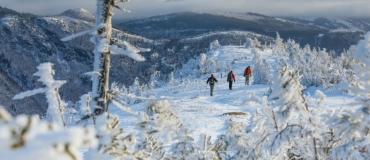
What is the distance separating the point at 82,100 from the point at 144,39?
616 ft

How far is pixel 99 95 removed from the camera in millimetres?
3949

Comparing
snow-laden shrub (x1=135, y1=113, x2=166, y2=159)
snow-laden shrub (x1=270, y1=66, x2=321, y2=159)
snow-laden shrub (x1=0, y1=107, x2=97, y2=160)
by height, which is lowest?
snow-laden shrub (x1=135, y1=113, x2=166, y2=159)

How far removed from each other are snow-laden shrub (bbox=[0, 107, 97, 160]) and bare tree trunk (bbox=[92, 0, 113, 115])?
3005mm

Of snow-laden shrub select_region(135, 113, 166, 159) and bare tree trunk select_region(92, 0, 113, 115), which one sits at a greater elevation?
bare tree trunk select_region(92, 0, 113, 115)

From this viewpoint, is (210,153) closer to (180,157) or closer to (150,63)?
(180,157)

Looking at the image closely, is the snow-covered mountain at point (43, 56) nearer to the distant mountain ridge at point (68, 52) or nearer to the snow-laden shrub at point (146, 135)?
the distant mountain ridge at point (68, 52)

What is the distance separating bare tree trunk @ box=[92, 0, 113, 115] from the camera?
3.87m

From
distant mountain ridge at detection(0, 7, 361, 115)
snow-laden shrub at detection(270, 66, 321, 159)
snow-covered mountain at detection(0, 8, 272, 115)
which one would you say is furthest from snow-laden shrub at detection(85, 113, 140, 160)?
snow-covered mountain at detection(0, 8, 272, 115)

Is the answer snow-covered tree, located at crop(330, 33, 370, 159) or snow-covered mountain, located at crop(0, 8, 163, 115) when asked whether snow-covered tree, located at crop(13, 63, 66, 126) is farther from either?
snow-covered mountain, located at crop(0, 8, 163, 115)

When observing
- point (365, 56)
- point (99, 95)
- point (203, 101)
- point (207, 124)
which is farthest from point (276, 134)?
point (203, 101)

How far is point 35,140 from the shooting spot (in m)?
0.83

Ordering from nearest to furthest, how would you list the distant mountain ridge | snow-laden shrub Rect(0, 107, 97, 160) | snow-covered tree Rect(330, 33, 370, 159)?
snow-laden shrub Rect(0, 107, 97, 160) → snow-covered tree Rect(330, 33, 370, 159) → the distant mountain ridge

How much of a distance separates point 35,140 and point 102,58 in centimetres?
317

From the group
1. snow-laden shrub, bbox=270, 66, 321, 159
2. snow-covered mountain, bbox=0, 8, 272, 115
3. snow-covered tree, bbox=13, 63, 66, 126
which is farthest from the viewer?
snow-covered mountain, bbox=0, 8, 272, 115
